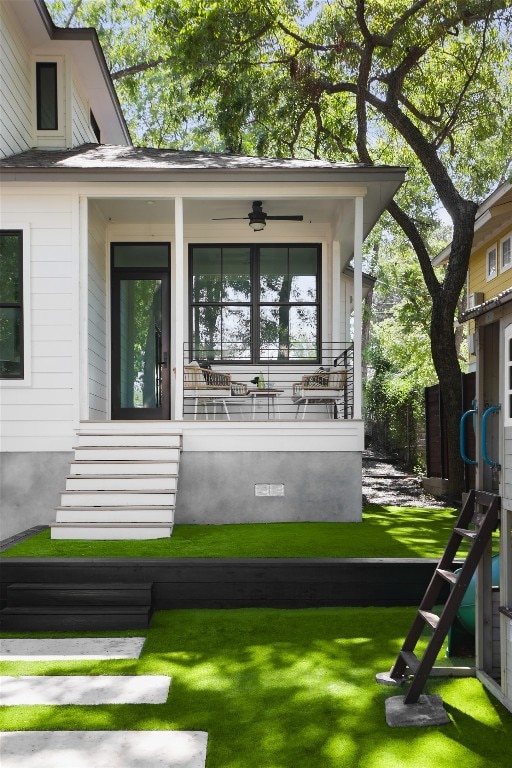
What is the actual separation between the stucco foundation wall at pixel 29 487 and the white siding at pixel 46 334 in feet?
0.40

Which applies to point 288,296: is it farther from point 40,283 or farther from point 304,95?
point 304,95

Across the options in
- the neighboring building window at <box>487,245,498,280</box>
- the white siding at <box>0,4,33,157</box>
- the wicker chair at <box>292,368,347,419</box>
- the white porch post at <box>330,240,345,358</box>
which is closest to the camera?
the wicker chair at <box>292,368,347,419</box>

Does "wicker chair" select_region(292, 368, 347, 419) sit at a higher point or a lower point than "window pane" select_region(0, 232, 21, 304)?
lower

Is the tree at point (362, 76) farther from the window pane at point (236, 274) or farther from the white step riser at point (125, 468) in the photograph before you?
the white step riser at point (125, 468)

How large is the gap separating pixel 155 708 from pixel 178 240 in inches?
226

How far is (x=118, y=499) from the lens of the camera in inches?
300

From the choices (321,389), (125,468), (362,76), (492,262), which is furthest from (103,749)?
(492,262)

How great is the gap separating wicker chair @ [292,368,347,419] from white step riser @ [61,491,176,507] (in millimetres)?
2385

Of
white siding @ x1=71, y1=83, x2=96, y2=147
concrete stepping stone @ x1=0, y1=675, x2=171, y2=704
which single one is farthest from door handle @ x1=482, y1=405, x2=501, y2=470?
white siding @ x1=71, y1=83, x2=96, y2=147

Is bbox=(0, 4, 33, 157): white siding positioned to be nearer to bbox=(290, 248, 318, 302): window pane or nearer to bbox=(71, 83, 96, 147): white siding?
bbox=(71, 83, 96, 147): white siding

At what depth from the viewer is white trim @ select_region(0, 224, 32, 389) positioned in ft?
28.8

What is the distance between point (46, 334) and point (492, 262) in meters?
12.1

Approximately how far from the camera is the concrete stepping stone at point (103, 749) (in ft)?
11.6

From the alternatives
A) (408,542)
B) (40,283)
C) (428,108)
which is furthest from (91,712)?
(428,108)
